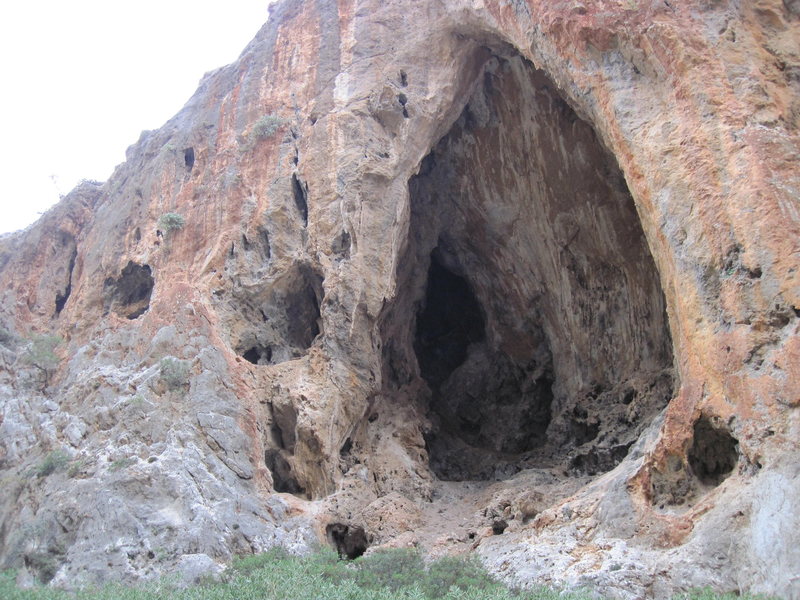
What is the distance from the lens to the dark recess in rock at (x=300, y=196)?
14.8m

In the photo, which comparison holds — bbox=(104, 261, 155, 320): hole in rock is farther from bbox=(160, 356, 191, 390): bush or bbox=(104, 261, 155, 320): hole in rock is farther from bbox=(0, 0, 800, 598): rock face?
bbox=(160, 356, 191, 390): bush

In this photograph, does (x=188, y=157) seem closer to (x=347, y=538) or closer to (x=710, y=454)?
(x=347, y=538)

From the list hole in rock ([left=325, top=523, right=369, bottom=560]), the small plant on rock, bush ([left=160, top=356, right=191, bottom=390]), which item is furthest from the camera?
the small plant on rock

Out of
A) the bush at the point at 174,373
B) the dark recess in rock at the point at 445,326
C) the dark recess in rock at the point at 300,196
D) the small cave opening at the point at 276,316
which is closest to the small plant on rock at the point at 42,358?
the bush at the point at 174,373

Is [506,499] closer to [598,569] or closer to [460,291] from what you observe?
[598,569]

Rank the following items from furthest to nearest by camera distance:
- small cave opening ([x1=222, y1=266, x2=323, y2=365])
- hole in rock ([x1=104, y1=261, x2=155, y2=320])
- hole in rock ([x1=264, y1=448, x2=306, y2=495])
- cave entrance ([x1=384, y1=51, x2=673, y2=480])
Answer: hole in rock ([x1=104, y1=261, x2=155, y2=320]) → cave entrance ([x1=384, y1=51, x2=673, y2=480]) → small cave opening ([x1=222, y1=266, x2=323, y2=365]) → hole in rock ([x1=264, y1=448, x2=306, y2=495])

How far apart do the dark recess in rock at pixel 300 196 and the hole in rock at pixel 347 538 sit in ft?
19.5

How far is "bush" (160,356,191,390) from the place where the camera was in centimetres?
1234

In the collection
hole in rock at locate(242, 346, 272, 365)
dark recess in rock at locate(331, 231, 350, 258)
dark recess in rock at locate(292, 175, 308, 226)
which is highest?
dark recess in rock at locate(292, 175, 308, 226)

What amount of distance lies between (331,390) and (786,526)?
7.51 metres

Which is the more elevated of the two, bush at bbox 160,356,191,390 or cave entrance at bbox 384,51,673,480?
bush at bbox 160,356,191,390

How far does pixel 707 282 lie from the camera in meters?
9.46

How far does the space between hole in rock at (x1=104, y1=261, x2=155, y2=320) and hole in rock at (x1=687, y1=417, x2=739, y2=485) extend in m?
11.3

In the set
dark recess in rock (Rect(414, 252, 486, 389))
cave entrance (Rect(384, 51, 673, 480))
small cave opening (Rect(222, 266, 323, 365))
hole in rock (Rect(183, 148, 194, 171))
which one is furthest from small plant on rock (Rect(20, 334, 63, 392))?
Result: dark recess in rock (Rect(414, 252, 486, 389))
